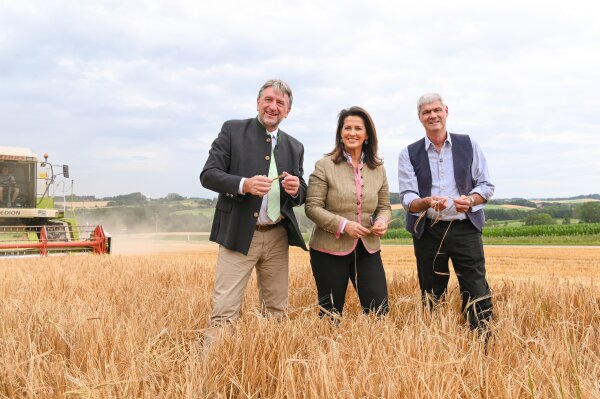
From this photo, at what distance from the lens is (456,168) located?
367cm

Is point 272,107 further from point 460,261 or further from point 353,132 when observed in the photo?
point 460,261

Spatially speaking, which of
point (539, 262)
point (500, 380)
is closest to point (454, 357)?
point (500, 380)

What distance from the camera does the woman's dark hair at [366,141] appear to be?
349 centimetres

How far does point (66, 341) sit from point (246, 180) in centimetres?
136

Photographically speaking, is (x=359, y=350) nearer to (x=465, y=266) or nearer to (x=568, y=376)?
(x=568, y=376)

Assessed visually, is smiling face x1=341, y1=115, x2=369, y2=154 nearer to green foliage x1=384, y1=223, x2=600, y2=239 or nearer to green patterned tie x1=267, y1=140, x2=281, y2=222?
green patterned tie x1=267, y1=140, x2=281, y2=222

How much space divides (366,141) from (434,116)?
54 centimetres

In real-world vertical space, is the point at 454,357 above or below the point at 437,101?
below

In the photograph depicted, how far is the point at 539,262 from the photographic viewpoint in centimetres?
1308

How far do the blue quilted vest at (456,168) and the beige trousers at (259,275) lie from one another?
1083mm

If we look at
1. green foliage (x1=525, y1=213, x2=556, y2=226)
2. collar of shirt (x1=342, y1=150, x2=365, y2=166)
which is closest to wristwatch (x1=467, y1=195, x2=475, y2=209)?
collar of shirt (x1=342, y1=150, x2=365, y2=166)

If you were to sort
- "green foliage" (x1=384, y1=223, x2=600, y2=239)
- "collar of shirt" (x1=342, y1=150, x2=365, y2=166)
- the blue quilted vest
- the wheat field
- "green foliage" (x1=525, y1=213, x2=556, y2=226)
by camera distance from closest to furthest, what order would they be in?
the wheat field → "collar of shirt" (x1=342, y1=150, x2=365, y2=166) → the blue quilted vest → "green foliage" (x1=384, y1=223, x2=600, y2=239) → "green foliage" (x1=525, y1=213, x2=556, y2=226)

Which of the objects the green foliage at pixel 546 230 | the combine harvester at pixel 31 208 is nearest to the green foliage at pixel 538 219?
the green foliage at pixel 546 230

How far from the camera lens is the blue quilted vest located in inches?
144
